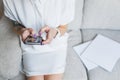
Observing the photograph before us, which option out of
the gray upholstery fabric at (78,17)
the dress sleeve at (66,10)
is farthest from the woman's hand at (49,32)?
the gray upholstery fabric at (78,17)

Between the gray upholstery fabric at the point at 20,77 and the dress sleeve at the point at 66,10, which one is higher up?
the dress sleeve at the point at 66,10

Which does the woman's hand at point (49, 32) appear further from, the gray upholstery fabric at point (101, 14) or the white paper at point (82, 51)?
the gray upholstery fabric at point (101, 14)

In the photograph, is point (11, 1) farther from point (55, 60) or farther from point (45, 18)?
point (55, 60)

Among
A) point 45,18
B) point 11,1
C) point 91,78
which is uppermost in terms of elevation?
point 11,1

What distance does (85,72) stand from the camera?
137 cm

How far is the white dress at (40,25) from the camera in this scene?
128 cm

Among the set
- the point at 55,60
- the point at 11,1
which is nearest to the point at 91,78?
the point at 55,60

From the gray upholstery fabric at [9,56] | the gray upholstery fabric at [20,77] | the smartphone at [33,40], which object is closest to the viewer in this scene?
the smartphone at [33,40]

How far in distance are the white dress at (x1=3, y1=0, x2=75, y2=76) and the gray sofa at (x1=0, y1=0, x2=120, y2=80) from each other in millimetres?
66

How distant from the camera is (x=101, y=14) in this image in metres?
1.67

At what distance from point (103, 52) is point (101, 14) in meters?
0.34

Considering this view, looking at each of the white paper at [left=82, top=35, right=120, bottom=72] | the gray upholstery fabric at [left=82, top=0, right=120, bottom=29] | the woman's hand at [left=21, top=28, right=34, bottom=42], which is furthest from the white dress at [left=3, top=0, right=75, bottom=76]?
the gray upholstery fabric at [left=82, top=0, right=120, bottom=29]

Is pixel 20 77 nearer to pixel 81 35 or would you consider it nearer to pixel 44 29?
pixel 44 29

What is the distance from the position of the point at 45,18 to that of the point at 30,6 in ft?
0.37
